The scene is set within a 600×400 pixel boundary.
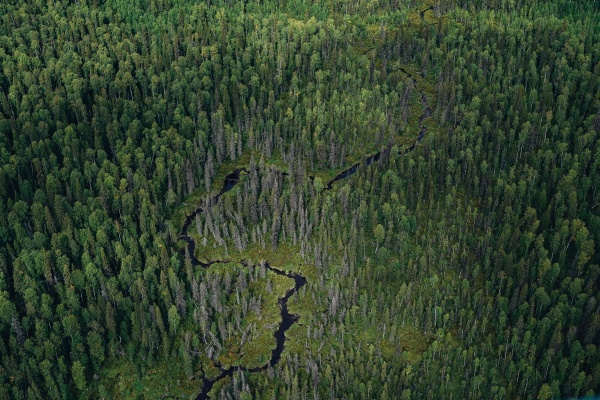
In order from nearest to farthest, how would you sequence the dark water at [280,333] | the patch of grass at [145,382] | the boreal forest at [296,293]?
the boreal forest at [296,293] → the patch of grass at [145,382] → the dark water at [280,333]

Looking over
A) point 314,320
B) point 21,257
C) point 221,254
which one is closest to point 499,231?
point 314,320

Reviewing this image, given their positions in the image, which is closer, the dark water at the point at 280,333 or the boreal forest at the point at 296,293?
the boreal forest at the point at 296,293

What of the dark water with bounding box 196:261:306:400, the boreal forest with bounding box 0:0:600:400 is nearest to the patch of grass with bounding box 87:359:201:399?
the boreal forest with bounding box 0:0:600:400

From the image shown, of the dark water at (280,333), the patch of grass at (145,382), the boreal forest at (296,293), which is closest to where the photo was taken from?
the boreal forest at (296,293)

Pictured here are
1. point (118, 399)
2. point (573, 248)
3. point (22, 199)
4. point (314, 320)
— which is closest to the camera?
point (118, 399)

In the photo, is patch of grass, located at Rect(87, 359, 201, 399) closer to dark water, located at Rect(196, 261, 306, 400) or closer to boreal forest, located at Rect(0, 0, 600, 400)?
boreal forest, located at Rect(0, 0, 600, 400)

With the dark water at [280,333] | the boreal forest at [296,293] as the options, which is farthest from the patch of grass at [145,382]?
the dark water at [280,333]

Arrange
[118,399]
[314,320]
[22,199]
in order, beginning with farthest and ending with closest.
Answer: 1. [22,199]
2. [314,320]
3. [118,399]

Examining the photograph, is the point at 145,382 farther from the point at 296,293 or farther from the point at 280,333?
the point at 296,293

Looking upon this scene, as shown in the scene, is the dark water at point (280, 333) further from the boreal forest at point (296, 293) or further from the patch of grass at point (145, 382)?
the patch of grass at point (145, 382)

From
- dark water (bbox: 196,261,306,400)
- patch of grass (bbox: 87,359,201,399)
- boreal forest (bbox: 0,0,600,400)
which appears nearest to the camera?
boreal forest (bbox: 0,0,600,400)

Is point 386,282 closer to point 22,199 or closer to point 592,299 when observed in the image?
point 592,299
